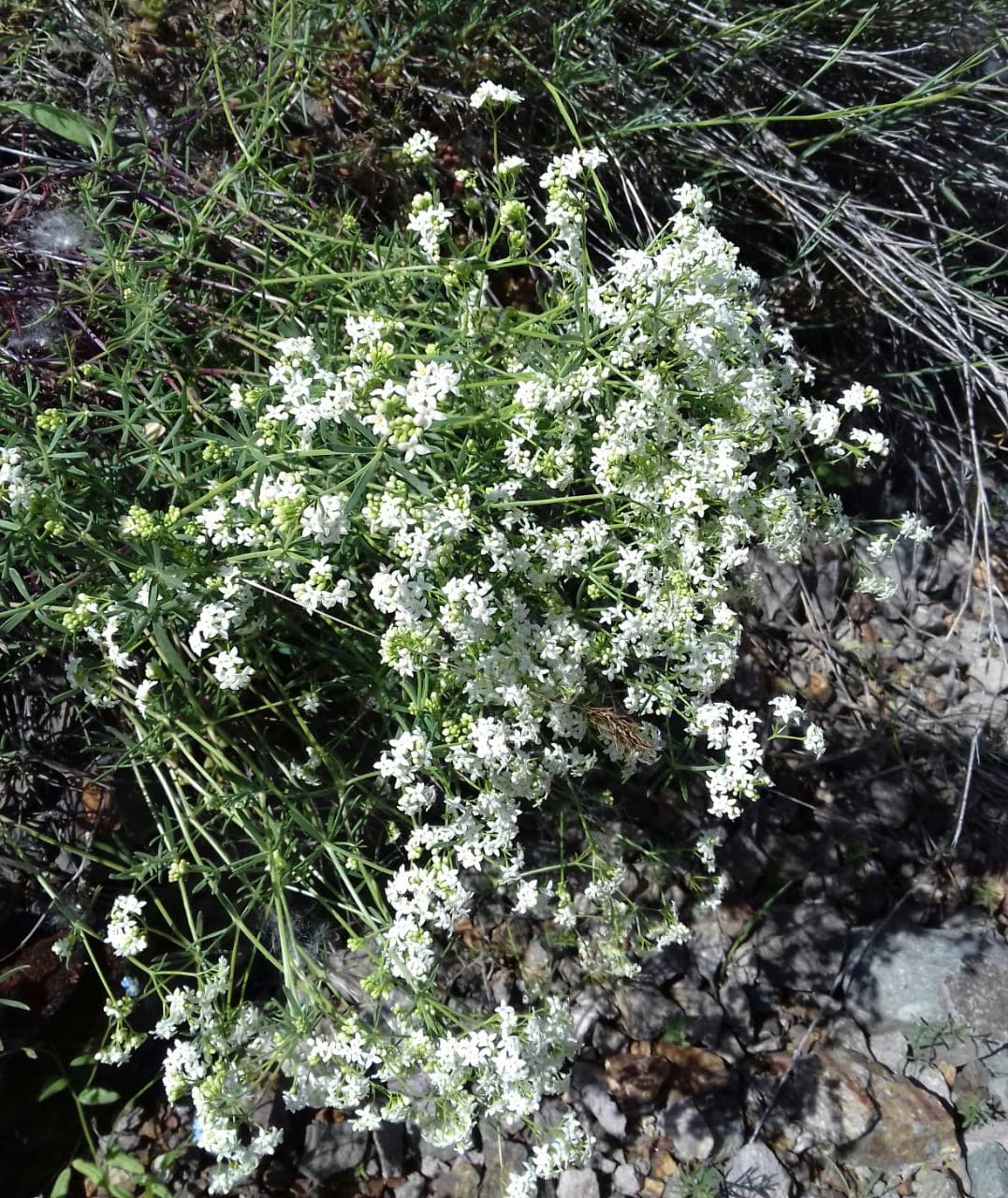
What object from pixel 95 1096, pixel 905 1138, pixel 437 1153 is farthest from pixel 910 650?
pixel 95 1096

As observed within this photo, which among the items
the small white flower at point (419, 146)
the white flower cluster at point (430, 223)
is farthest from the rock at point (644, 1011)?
the small white flower at point (419, 146)

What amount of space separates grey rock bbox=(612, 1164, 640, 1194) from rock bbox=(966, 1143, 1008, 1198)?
145 cm

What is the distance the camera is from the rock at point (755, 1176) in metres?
4.13

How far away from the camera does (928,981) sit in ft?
14.9

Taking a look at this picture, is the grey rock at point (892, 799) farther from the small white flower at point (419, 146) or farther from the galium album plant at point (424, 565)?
the small white flower at point (419, 146)

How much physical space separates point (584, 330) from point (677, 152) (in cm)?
185

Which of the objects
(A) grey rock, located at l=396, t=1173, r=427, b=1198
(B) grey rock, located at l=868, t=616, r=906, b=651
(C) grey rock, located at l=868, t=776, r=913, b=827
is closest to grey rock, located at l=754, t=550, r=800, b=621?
(B) grey rock, located at l=868, t=616, r=906, b=651

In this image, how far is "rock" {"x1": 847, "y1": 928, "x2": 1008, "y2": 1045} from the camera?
4488 millimetres

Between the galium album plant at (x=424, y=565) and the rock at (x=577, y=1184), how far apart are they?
1058 millimetres

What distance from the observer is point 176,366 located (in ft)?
10.7

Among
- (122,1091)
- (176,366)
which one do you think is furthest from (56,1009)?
(176,366)

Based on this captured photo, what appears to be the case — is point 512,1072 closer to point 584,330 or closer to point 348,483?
point 348,483

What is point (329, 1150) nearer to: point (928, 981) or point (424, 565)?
point (424, 565)

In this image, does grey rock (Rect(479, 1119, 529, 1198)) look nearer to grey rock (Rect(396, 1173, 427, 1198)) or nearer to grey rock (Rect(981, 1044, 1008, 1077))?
grey rock (Rect(396, 1173, 427, 1198))
